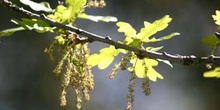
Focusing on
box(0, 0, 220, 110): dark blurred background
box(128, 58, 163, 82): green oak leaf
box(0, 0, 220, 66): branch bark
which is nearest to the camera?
box(0, 0, 220, 66): branch bark

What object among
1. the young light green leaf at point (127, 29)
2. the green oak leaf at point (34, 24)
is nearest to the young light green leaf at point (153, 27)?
the young light green leaf at point (127, 29)

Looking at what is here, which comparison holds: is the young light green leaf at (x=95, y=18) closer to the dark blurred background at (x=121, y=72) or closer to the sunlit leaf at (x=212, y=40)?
the sunlit leaf at (x=212, y=40)

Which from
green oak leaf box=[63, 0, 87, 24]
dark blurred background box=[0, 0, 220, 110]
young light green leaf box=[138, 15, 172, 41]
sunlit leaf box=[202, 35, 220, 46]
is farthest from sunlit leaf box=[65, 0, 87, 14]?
dark blurred background box=[0, 0, 220, 110]

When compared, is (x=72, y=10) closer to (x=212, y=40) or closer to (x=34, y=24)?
(x=34, y=24)

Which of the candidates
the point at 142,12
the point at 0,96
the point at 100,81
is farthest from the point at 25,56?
the point at 142,12

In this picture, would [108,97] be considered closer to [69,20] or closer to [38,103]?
[38,103]

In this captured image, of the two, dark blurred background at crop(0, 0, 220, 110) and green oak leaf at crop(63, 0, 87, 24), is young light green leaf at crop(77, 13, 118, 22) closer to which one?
green oak leaf at crop(63, 0, 87, 24)

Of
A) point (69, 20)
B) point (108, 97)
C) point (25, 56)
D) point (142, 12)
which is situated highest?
point (142, 12)

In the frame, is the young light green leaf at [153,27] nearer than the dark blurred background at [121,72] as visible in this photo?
Yes
